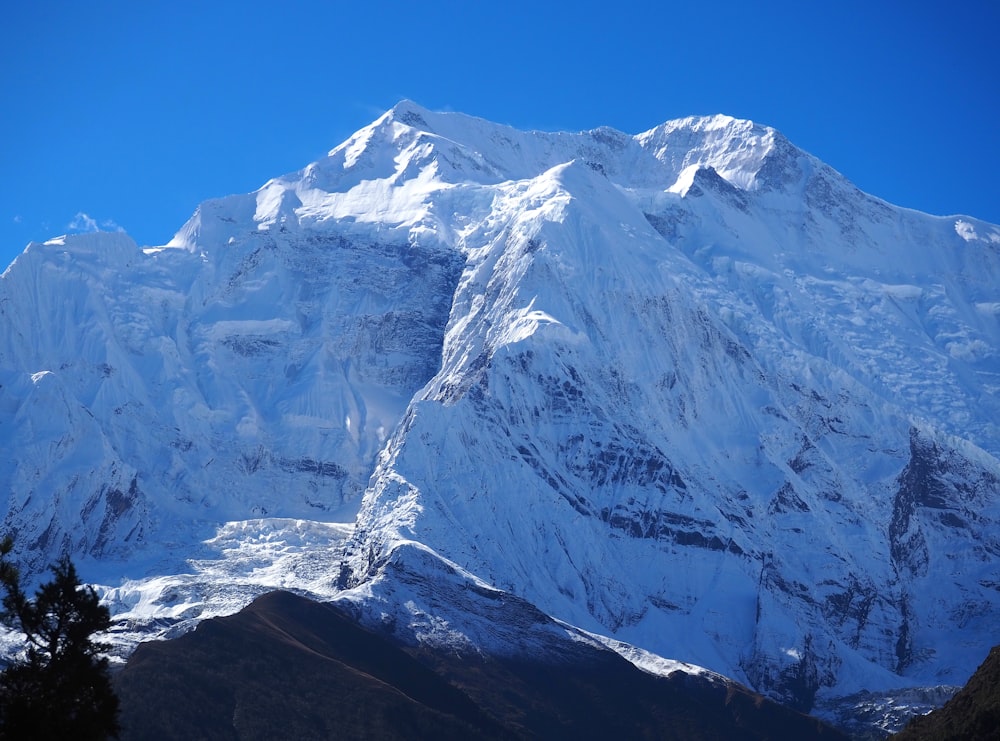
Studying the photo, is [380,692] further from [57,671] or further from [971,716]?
[57,671]

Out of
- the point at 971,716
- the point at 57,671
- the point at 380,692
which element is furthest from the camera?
the point at 380,692

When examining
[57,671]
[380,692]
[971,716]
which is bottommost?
[57,671]

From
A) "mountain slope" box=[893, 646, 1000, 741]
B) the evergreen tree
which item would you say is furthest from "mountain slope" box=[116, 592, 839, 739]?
the evergreen tree

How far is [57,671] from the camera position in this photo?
174ft

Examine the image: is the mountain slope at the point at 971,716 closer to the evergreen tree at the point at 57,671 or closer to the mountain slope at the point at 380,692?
the mountain slope at the point at 380,692

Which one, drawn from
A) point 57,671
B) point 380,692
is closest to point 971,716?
point 380,692

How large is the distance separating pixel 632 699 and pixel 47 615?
385 ft

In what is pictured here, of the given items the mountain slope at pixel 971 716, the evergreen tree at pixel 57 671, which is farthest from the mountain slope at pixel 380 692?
the evergreen tree at pixel 57 671

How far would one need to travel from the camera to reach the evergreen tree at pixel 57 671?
51.1 m

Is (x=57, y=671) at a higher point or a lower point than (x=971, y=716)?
lower

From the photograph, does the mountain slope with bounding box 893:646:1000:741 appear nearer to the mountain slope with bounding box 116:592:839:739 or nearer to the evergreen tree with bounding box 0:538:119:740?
the mountain slope with bounding box 116:592:839:739

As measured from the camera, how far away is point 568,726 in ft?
521

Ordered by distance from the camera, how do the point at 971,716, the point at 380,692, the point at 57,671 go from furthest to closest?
the point at 380,692
the point at 971,716
the point at 57,671

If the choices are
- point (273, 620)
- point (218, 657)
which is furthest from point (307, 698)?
point (273, 620)
